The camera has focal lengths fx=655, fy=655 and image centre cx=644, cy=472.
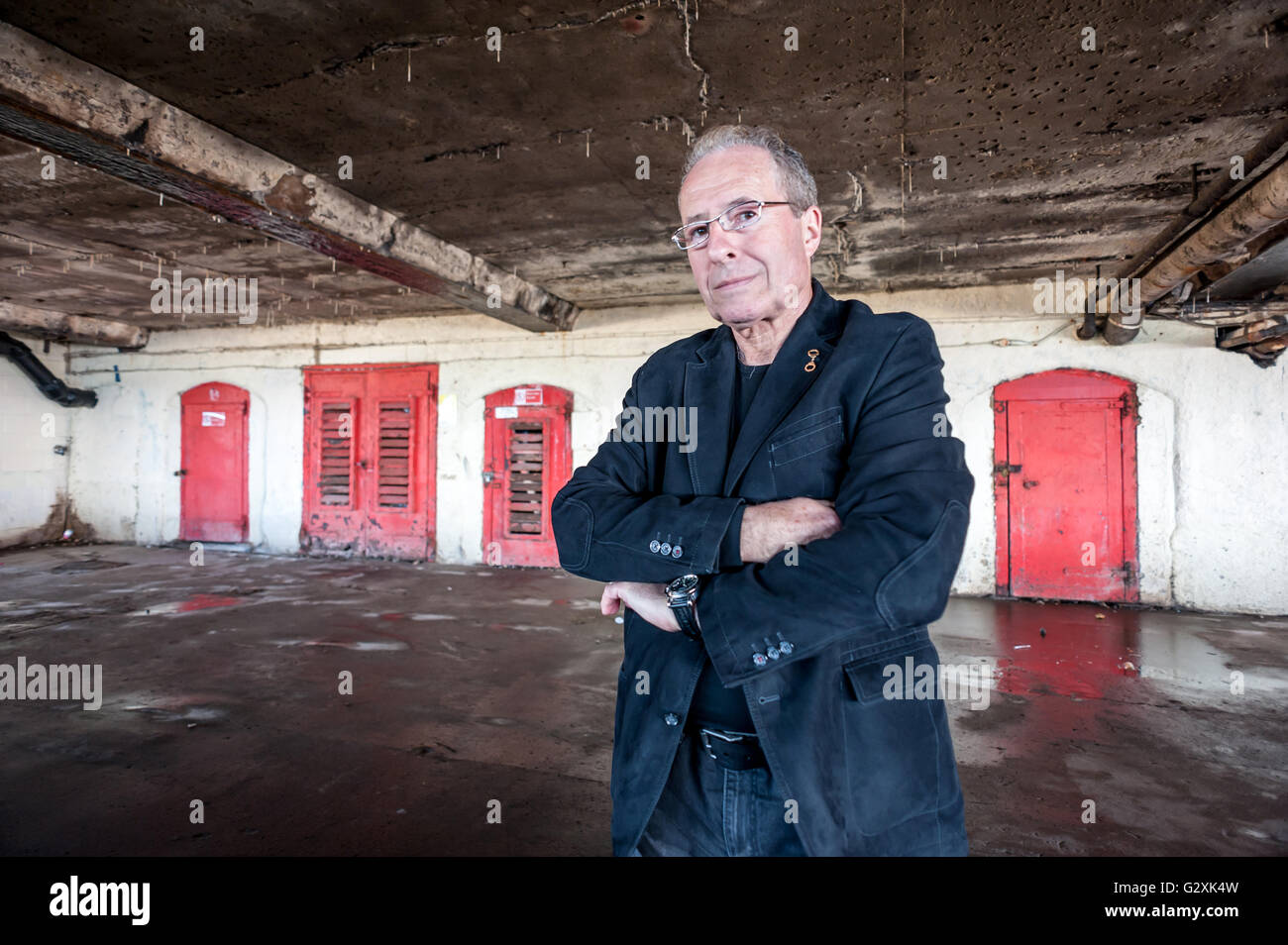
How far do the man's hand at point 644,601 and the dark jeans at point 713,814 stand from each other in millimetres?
199

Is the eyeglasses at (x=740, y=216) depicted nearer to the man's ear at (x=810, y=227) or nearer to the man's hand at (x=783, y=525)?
the man's ear at (x=810, y=227)

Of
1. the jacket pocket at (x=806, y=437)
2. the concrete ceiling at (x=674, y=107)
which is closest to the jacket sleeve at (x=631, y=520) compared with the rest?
the jacket pocket at (x=806, y=437)

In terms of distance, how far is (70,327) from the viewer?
8.12m

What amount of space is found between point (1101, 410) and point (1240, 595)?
1937mm

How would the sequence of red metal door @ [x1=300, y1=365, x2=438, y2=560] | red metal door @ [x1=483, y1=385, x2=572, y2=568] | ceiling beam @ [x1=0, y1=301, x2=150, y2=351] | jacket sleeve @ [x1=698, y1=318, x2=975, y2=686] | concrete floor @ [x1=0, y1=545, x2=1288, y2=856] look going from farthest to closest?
red metal door @ [x1=300, y1=365, x2=438, y2=560] < ceiling beam @ [x1=0, y1=301, x2=150, y2=351] < red metal door @ [x1=483, y1=385, x2=572, y2=568] < concrete floor @ [x1=0, y1=545, x2=1288, y2=856] < jacket sleeve @ [x1=698, y1=318, x2=975, y2=686]

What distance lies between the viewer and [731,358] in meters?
1.17

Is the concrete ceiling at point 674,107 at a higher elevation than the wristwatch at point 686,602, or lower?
higher

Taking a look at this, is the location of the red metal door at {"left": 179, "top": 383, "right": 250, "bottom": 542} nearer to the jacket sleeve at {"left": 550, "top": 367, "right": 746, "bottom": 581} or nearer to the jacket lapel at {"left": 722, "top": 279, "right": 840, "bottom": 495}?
the jacket sleeve at {"left": 550, "top": 367, "right": 746, "bottom": 581}

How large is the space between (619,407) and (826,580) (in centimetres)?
666

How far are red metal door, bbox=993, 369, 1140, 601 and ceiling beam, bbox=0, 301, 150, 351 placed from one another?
10.5m

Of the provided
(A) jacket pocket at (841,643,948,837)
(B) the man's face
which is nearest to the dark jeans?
(A) jacket pocket at (841,643,948,837)

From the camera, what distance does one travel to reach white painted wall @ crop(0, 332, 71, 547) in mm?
8594

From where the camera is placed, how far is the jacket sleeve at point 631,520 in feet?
3.36

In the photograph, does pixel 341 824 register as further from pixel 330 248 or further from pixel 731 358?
pixel 330 248
